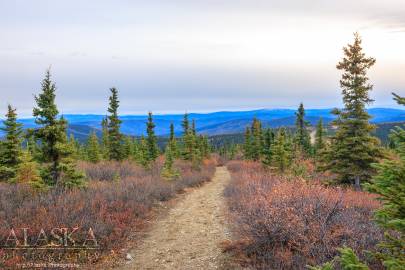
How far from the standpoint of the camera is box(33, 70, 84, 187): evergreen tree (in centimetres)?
1254

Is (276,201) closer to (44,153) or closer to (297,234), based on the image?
(297,234)

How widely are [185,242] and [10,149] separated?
14.3 metres

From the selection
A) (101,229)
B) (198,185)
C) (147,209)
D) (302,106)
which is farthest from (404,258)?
(302,106)

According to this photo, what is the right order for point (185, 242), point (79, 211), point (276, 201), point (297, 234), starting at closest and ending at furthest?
1. point (297, 234)
2. point (276, 201)
3. point (185, 242)
4. point (79, 211)

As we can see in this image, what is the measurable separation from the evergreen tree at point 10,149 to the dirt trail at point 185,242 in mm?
10635

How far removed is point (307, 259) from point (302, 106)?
146ft

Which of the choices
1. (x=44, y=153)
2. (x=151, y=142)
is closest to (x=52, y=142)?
(x=44, y=153)

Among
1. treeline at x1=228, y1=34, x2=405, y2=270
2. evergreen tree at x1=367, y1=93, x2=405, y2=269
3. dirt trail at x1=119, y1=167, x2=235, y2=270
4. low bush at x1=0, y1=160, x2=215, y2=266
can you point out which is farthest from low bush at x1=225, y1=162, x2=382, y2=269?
low bush at x1=0, y1=160, x2=215, y2=266

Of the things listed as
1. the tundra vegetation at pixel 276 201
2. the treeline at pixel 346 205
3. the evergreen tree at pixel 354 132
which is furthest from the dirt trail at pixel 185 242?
the evergreen tree at pixel 354 132

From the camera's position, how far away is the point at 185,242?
32.8 feet

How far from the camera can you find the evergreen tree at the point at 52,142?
1254 cm

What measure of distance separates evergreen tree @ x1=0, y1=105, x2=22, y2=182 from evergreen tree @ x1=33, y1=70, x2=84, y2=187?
682cm

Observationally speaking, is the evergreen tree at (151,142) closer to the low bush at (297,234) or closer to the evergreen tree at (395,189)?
the low bush at (297,234)

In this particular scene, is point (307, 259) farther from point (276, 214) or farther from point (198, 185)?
point (198, 185)
